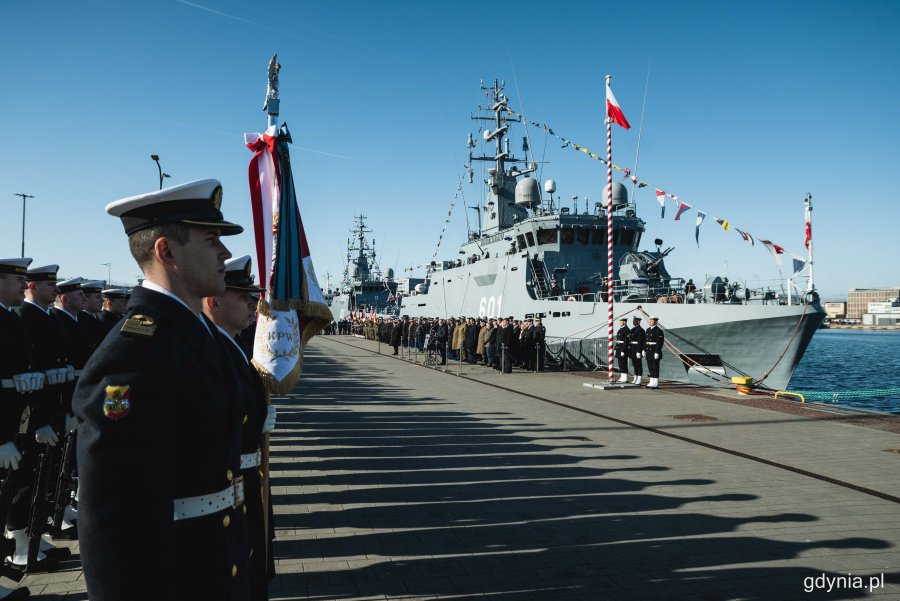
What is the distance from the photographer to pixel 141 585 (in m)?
1.55

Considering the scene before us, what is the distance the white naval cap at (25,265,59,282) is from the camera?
4812 millimetres

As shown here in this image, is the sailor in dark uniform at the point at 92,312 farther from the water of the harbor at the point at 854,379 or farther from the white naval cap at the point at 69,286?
the water of the harbor at the point at 854,379

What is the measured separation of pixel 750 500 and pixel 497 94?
2846cm

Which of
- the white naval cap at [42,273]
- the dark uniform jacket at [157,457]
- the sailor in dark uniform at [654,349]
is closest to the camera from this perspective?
the dark uniform jacket at [157,457]

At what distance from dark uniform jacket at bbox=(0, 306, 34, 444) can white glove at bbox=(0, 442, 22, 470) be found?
0.61 ft

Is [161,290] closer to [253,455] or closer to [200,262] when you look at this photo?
[200,262]

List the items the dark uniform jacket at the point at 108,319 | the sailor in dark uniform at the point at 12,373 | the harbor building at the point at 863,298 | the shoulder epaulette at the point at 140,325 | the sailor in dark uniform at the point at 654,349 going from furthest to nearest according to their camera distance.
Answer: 1. the harbor building at the point at 863,298
2. the sailor in dark uniform at the point at 654,349
3. the dark uniform jacket at the point at 108,319
4. the sailor in dark uniform at the point at 12,373
5. the shoulder epaulette at the point at 140,325

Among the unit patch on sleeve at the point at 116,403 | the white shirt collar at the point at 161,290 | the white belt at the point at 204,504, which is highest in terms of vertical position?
the white shirt collar at the point at 161,290

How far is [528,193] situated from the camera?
26.6 m

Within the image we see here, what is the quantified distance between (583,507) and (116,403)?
4.72 meters

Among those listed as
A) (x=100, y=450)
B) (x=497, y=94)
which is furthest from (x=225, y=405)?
(x=497, y=94)

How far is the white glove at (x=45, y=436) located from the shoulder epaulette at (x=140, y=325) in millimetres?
3385

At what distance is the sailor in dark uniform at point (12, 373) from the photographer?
12.4ft

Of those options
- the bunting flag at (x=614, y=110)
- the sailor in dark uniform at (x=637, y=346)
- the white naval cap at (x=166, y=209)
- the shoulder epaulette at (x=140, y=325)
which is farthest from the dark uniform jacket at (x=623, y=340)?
the shoulder epaulette at (x=140, y=325)
